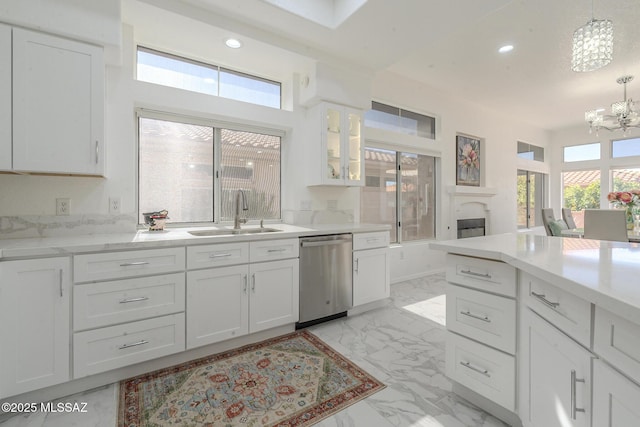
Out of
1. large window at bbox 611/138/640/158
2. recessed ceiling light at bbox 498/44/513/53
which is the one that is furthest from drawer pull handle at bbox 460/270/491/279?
large window at bbox 611/138/640/158

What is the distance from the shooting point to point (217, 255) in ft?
6.98

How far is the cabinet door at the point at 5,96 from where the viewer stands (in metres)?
1.66

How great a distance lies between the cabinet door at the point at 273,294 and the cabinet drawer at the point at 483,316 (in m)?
1.29

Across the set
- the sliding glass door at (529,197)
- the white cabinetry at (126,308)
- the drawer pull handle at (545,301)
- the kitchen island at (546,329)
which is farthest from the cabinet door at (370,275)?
the sliding glass door at (529,197)

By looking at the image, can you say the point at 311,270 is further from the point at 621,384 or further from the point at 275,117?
the point at 621,384

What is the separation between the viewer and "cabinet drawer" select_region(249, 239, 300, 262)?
229 cm

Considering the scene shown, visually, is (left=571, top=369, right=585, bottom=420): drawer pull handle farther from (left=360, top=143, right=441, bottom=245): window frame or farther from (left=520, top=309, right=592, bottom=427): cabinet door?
(left=360, top=143, right=441, bottom=245): window frame

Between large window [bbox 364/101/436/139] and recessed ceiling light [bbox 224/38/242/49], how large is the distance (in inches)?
73.8

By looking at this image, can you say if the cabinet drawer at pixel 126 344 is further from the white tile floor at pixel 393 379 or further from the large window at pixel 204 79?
the large window at pixel 204 79

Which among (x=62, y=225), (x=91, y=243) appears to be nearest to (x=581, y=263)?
(x=91, y=243)

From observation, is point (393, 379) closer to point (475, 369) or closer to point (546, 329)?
point (475, 369)

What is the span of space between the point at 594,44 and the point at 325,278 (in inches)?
111

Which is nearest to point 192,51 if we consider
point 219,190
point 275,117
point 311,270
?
point 275,117

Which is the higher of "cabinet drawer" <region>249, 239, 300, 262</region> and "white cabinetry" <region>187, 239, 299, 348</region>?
"cabinet drawer" <region>249, 239, 300, 262</region>
